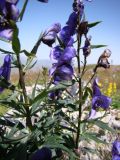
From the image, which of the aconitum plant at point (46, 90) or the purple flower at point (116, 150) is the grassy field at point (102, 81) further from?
the purple flower at point (116, 150)

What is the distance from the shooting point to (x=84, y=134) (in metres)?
2.32

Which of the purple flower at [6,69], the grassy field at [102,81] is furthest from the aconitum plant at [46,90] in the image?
the grassy field at [102,81]

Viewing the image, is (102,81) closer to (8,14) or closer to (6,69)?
(6,69)

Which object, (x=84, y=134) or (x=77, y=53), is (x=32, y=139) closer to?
(x=84, y=134)

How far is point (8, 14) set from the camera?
1697 millimetres

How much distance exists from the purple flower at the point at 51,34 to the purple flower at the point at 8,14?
23 centimetres

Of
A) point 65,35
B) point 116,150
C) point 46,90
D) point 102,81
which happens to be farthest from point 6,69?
point 102,81

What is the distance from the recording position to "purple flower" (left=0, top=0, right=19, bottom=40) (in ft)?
5.52

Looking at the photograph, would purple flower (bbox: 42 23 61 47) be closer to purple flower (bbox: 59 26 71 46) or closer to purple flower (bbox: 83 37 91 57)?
purple flower (bbox: 59 26 71 46)

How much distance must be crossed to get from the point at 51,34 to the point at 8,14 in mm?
320

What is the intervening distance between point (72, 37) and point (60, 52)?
0.12 meters

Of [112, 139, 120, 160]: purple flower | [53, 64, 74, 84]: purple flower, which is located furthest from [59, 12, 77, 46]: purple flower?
[112, 139, 120, 160]: purple flower

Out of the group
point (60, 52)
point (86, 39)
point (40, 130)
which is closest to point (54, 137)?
point (40, 130)

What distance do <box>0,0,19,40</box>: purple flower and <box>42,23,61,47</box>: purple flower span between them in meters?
0.23
